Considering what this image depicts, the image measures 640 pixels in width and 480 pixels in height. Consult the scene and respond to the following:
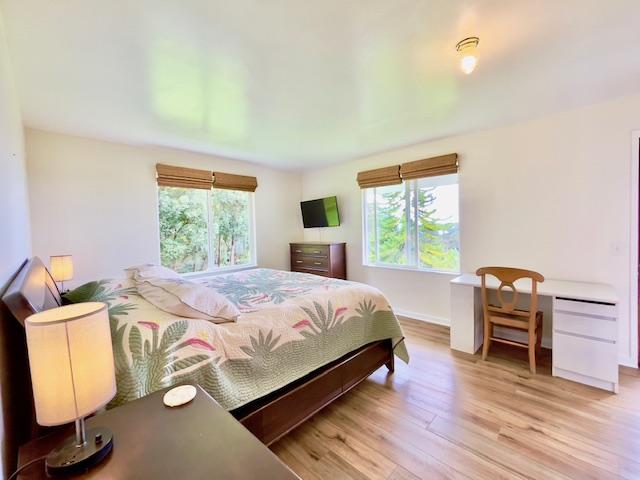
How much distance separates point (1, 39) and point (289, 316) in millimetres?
2133

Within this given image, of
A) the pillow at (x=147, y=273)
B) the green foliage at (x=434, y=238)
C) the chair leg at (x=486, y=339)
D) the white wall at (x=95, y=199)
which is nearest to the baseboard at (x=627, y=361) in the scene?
the chair leg at (x=486, y=339)

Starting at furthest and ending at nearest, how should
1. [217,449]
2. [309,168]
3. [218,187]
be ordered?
[309,168]
[218,187]
[217,449]

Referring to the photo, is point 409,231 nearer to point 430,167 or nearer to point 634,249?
point 430,167

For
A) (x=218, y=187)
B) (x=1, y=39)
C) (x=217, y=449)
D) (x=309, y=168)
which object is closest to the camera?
(x=217, y=449)

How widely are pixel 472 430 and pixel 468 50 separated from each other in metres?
2.36

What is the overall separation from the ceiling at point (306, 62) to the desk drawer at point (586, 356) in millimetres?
2060

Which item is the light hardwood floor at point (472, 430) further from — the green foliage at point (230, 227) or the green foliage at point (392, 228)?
the green foliage at point (230, 227)

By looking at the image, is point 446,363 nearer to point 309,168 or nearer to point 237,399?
point 237,399

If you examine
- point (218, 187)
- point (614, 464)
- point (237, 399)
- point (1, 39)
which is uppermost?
point (1, 39)

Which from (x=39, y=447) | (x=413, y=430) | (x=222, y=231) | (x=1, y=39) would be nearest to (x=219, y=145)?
(x=222, y=231)

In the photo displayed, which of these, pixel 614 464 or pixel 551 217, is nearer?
pixel 614 464

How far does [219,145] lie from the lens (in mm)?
3520

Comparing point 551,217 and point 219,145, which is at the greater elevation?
point 219,145

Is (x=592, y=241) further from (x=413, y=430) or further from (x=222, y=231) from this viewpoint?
(x=222, y=231)
